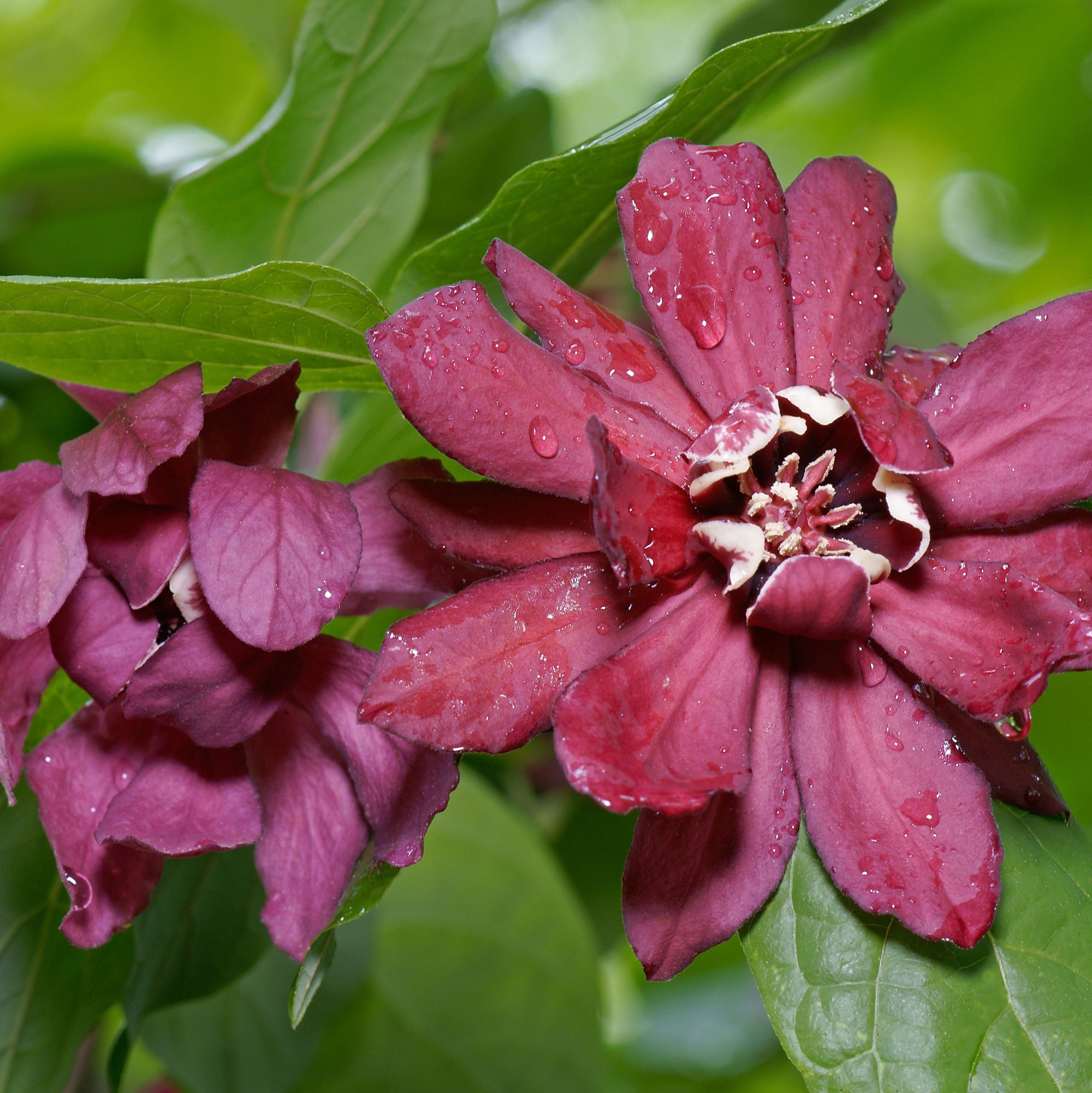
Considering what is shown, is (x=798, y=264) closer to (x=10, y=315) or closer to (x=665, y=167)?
(x=665, y=167)

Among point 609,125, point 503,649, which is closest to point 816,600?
point 503,649

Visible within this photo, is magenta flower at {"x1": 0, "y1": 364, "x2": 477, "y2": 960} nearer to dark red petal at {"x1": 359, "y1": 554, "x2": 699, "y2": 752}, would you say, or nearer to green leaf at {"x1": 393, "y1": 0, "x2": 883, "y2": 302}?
dark red petal at {"x1": 359, "y1": 554, "x2": 699, "y2": 752}

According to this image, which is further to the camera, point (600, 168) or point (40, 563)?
point (600, 168)

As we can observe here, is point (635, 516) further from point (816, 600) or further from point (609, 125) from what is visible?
point (609, 125)

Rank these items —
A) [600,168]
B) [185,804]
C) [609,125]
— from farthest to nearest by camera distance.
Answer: [609,125], [600,168], [185,804]

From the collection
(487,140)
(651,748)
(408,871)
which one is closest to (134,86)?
(487,140)

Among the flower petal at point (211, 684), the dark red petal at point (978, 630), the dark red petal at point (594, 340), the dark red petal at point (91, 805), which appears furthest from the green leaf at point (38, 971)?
the dark red petal at point (978, 630)
